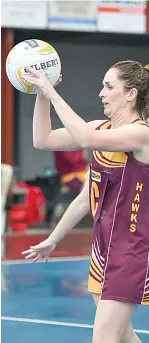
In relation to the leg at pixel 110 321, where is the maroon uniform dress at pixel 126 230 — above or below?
above

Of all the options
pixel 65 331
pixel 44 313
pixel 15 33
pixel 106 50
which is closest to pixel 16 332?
pixel 65 331

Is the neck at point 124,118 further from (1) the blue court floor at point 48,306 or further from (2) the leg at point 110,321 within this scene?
(1) the blue court floor at point 48,306

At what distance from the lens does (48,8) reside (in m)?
18.8

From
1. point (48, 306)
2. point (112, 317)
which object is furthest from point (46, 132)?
point (48, 306)

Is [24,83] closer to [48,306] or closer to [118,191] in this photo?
[118,191]

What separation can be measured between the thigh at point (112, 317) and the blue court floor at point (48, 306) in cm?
231

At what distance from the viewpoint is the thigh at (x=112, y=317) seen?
4.21 m

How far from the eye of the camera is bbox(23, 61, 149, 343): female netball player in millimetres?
4207

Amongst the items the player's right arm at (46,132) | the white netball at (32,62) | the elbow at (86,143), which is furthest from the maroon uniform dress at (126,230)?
the white netball at (32,62)

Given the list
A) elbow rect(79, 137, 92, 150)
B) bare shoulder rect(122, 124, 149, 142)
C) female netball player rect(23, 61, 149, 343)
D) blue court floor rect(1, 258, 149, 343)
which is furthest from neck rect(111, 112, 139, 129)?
blue court floor rect(1, 258, 149, 343)

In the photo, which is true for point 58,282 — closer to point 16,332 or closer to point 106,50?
point 16,332

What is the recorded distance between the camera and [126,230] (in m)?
4.33

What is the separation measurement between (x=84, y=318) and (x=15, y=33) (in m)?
14.3

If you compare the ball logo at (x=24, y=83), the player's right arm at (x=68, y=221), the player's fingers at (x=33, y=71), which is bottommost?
the player's right arm at (x=68, y=221)
